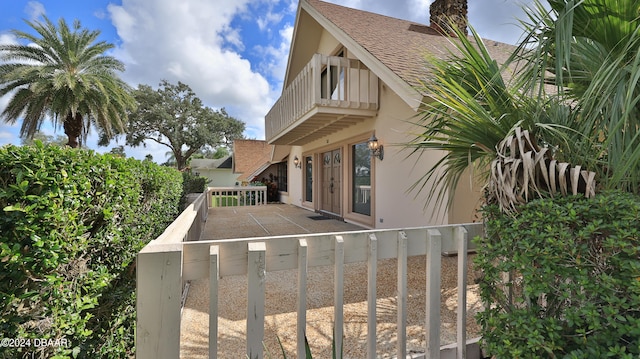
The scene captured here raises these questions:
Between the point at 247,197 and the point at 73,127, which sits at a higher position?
the point at 73,127

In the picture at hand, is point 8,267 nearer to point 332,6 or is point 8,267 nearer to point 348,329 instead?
point 348,329

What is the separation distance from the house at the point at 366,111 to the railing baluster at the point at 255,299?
3080mm

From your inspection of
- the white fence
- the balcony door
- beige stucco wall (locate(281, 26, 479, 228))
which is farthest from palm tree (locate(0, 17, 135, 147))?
beige stucco wall (locate(281, 26, 479, 228))

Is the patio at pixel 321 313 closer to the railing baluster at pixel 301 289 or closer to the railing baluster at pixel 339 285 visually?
the railing baluster at pixel 301 289

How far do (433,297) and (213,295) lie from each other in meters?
1.40

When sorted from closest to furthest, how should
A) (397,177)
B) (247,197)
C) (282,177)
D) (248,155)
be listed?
1. (397,177)
2. (247,197)
3. (282,177)
4. (248,155)

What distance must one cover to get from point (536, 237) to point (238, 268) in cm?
154

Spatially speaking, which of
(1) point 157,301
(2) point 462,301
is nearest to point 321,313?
(2) point 462,301

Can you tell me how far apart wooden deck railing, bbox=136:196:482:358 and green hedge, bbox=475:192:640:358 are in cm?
45

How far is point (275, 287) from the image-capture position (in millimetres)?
3596

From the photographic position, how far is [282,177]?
1588 cm

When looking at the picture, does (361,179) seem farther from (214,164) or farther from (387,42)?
(214,164)

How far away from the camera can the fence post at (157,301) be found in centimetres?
132

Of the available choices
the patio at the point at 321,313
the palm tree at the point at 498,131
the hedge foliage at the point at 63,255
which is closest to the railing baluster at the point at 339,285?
the patio at the point at 321,313
